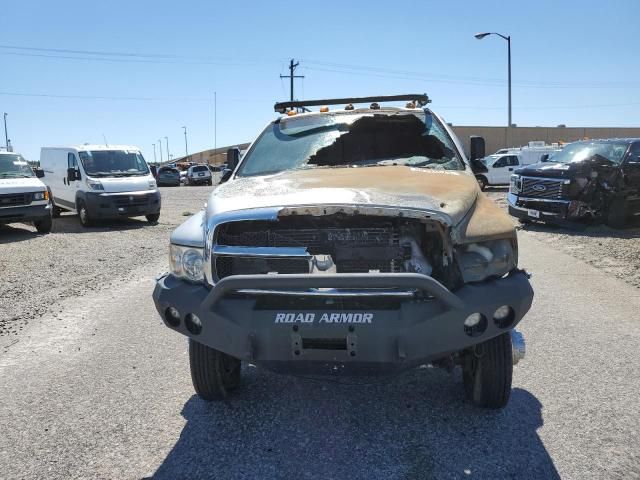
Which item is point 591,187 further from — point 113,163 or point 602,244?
point 113,163

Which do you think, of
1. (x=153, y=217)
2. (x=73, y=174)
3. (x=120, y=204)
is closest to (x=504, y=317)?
(x=120, y=204)

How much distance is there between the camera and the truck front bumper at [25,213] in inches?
482

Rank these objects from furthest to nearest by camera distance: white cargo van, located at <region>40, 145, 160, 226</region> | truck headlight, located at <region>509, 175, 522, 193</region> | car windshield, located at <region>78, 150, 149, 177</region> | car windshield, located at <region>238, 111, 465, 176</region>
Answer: car windshield, located at <region>78, 150, 149, 177</region> → white cargo van, located at <region>40, 145, 160, 226</region> → truck headlight, located at <region>509, 175, 522, 193</region> → car windshield, located at <region>238, 111, 465, 176</region>

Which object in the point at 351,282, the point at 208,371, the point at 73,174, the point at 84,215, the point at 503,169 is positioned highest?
the point at 73,174

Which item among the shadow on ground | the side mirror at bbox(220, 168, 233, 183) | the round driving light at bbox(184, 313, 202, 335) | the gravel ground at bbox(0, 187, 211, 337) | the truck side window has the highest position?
the truck side window

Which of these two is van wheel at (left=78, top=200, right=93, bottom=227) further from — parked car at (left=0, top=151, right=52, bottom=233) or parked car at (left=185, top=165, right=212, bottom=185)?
parked car at (left=185, top=165, right=212, bottom=185)

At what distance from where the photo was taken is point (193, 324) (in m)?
3.28

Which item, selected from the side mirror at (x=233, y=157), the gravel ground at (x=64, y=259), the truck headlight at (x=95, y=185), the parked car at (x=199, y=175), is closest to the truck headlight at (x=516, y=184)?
the gravel ground at (x=64, y=259)

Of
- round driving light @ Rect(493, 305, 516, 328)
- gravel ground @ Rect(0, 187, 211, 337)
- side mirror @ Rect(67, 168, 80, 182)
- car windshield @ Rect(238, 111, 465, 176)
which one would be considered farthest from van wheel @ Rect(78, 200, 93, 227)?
round driving light @ Rect(493, 305, 516, 328)

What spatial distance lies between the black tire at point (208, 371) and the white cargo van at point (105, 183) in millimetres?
11682

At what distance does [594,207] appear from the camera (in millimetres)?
12344

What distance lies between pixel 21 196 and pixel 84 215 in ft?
7.62

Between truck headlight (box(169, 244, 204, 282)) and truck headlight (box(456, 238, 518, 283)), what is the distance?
4.93 feet

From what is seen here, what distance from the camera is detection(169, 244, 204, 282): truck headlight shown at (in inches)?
134
